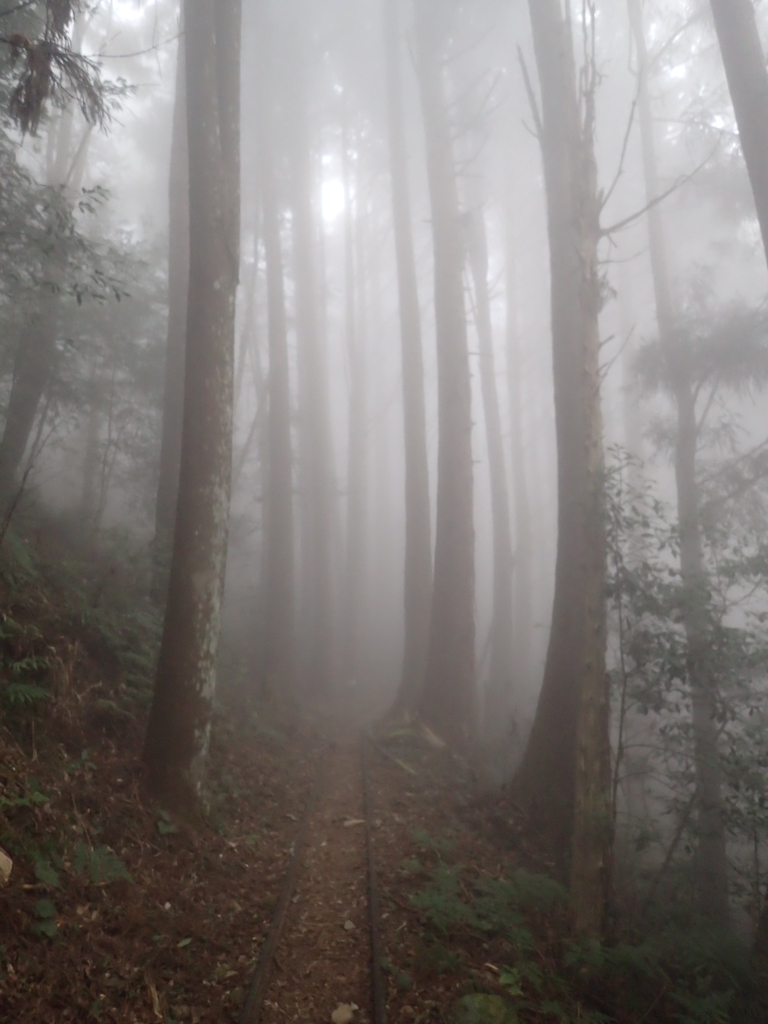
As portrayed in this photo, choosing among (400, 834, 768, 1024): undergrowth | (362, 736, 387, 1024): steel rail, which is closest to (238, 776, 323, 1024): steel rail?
(362, 736, 387, 1024): steel rail

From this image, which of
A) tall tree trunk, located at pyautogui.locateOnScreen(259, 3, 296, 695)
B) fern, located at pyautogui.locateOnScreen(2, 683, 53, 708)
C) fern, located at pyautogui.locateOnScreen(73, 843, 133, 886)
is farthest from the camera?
tall tree trunk, located at pyautogui.locateOnScreen(259, 3, 296, 695)

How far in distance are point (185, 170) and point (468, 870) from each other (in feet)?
45.0

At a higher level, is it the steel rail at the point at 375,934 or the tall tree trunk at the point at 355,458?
the tall tree trunk at the point at 355,458

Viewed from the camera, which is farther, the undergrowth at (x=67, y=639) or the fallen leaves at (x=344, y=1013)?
the undergrowth at (x=67, y=639)

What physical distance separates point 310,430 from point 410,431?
6.34 m

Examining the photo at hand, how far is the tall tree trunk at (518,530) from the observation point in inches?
853

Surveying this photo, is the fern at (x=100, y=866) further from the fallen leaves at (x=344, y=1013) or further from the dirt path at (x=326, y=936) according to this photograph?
the fallen leaves at (x=344, y=1013)

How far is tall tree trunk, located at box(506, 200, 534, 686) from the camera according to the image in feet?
71.1

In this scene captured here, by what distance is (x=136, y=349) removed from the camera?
15852 mm

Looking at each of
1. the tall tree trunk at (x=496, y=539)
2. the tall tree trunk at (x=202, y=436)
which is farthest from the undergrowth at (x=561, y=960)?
the tall tree trunk at (x=496, y=539)

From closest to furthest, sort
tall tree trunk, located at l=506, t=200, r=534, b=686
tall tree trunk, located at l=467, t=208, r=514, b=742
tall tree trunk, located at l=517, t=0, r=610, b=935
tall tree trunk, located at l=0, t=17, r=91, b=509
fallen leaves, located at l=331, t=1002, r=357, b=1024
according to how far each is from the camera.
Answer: fallen leaves, located at l=331, t=1002, r=357, b=1024
tall tree trunk, located at l=517, t=0, r=610, b=935
tall tree trunk, located at l=0, t=17, r=91, b=509
tall tree trunk, located at l=467, t=208, r=514, b=742
tall tree trunk, located at l=506, t=200, r=534, b=686

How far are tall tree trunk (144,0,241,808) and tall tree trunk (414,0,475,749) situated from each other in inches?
267

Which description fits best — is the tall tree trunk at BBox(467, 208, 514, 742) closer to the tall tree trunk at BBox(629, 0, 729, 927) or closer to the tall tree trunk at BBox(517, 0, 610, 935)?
the tall tree trunk at BBox(629, 0, 729, 927)

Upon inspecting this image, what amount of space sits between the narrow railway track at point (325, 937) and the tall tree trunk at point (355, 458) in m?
15.6
